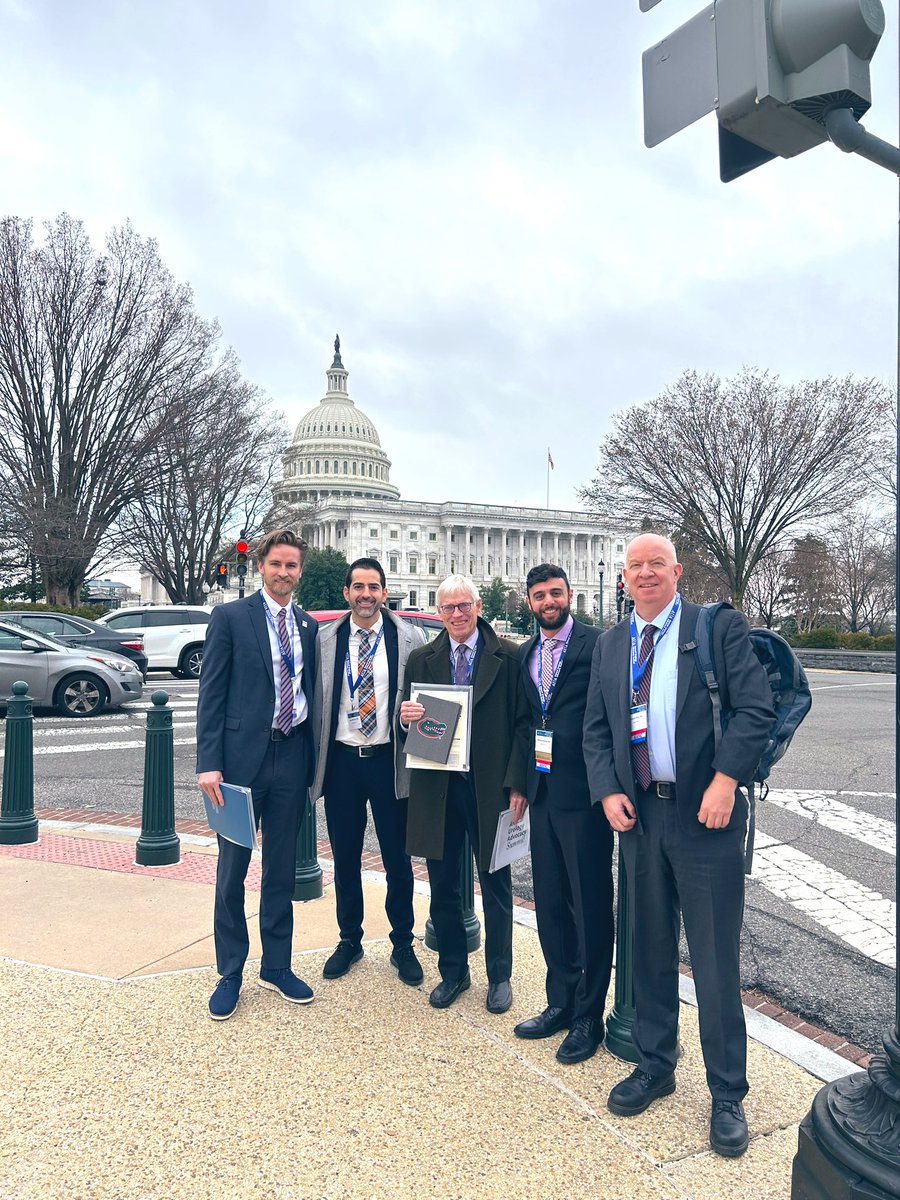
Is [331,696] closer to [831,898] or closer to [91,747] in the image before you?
[831,898]

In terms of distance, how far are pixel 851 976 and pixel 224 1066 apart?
10.3 ft

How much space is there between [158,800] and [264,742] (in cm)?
267

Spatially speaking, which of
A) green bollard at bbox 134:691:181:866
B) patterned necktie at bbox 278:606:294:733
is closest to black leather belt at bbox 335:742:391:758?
patterned necktie at bbox 278:606:294:733

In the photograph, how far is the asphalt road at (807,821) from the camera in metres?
4.46

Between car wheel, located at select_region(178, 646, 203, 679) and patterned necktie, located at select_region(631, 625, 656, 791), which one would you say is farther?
car wheel, located at select_region(178, 646, 203, 679)

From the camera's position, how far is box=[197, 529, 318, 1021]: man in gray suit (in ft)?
13.5

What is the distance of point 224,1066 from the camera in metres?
3.45

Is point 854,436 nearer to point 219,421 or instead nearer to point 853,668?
point 853,668

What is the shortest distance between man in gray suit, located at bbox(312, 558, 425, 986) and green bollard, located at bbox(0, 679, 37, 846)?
355cm

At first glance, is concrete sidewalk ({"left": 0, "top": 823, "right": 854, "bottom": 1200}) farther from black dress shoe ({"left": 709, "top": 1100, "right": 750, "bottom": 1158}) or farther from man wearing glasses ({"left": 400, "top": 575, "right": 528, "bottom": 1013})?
man wearing glasses ({"left": 400, "top": 575, "right": 528, "bottom": 1013})

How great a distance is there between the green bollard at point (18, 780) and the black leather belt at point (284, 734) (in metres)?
3.49

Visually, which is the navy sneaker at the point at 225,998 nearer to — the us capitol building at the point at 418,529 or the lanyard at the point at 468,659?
the lanyard at the point at 468,659

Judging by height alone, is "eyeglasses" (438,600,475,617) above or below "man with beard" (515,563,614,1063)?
above

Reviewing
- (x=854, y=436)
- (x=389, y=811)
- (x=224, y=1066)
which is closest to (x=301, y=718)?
(x=389, y=811)
